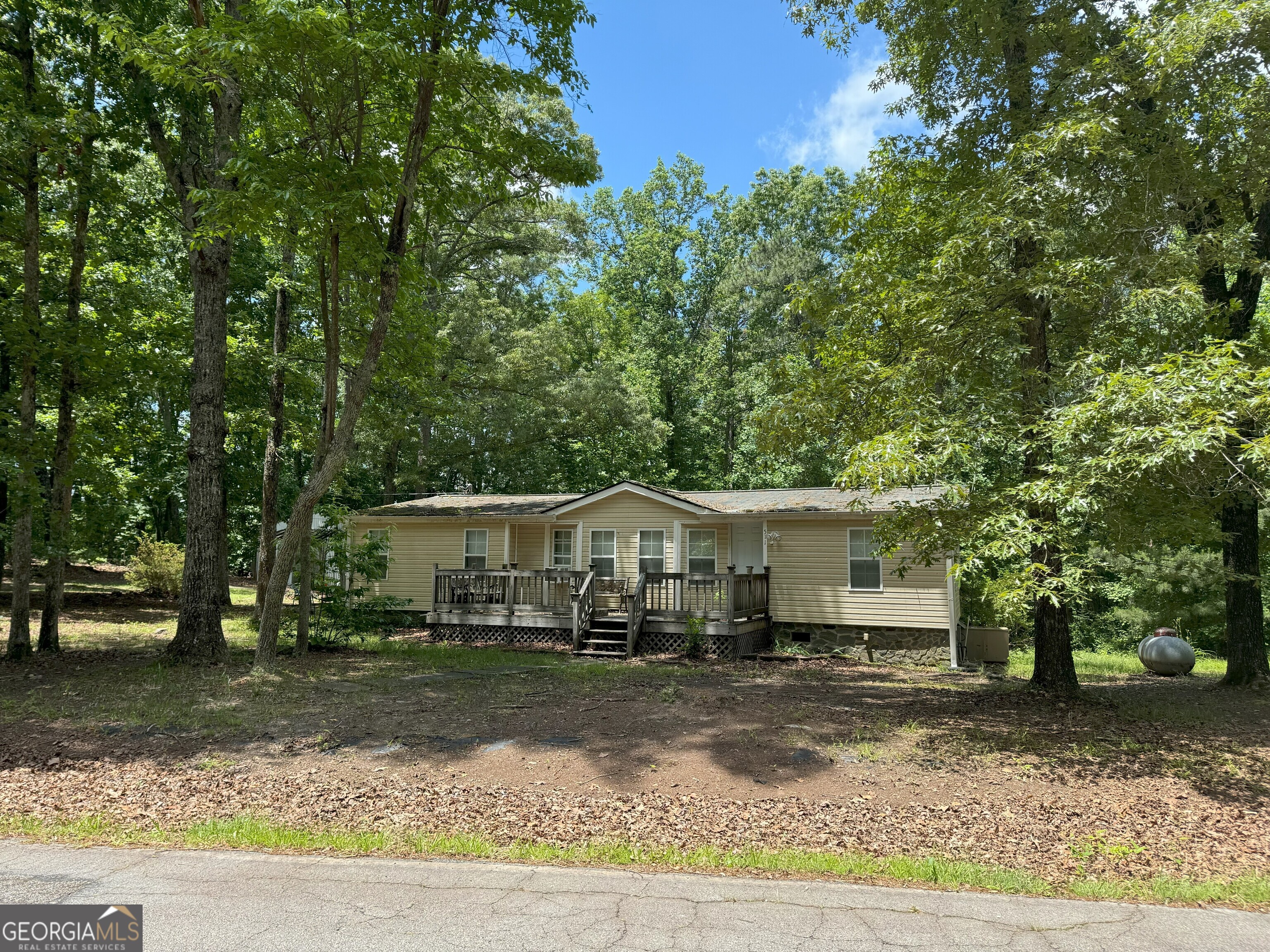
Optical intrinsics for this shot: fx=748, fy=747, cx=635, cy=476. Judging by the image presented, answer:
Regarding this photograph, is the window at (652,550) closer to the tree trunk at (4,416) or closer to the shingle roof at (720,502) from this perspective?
the shingle roof at (720,502)

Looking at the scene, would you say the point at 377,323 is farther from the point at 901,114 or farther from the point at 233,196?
the point at 901,114

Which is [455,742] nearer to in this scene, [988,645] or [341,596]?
[341,596]

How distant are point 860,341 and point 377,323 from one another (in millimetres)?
6575

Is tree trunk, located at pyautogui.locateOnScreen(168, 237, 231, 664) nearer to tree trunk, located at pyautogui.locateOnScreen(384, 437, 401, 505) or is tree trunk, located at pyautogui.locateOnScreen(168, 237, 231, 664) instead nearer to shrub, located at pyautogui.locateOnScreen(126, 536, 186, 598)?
shrub, located at pyautogui.locateOnScreen(126, 536, 186, 598)

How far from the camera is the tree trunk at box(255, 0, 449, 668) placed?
10258 mm

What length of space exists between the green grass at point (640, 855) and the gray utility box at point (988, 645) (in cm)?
1052

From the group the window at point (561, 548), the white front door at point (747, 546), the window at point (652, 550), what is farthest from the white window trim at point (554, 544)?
the white front door at point (747, 546)

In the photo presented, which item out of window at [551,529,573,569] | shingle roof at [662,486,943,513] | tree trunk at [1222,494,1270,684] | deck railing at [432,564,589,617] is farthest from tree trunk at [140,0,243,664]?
tree trunk at [1222,494,1270,684]

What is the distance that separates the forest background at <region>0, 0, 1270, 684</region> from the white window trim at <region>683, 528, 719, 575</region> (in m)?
5.52

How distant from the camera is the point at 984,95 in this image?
388 inches

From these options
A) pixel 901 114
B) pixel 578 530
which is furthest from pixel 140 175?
pixel 901 114

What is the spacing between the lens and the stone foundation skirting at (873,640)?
1472 cm

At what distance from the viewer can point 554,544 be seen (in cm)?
1831

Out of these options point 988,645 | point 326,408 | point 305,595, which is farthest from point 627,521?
point 988,645
